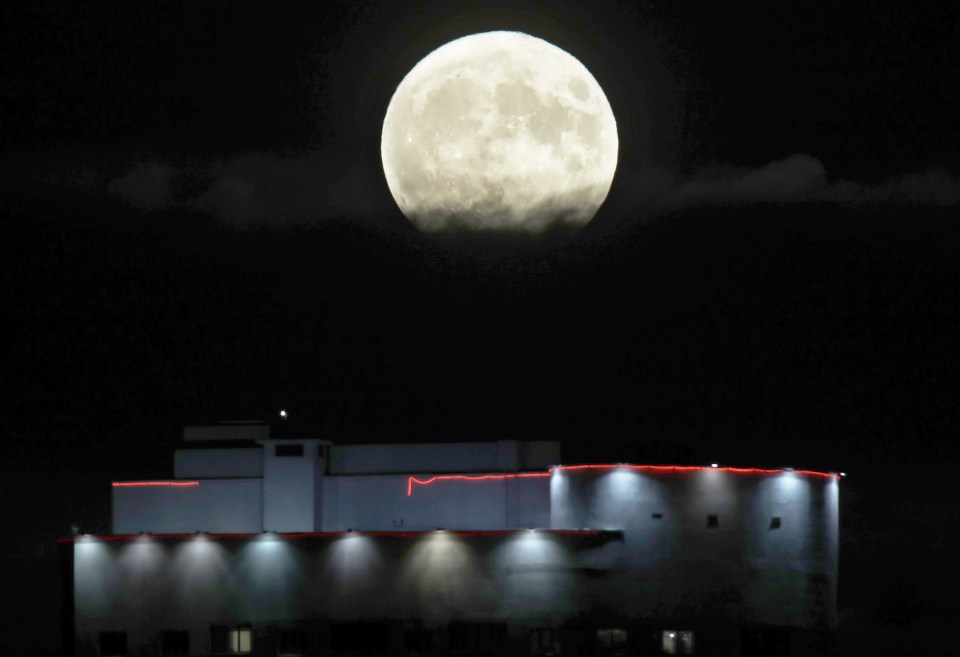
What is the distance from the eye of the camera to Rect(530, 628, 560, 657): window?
64.8 metres

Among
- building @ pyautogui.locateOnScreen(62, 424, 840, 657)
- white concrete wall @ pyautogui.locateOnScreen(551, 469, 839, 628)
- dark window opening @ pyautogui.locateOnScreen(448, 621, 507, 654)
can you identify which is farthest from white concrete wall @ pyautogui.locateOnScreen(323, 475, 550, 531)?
dark window opening @ pyautogui.locateOnScreen(448, 621, 507, 654)

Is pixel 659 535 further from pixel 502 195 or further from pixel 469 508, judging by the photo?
pixel 502 195

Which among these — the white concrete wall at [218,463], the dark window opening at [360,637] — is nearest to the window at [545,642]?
the dark window opening at [360,637]

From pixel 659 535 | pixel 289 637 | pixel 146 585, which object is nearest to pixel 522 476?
pixel 659 535

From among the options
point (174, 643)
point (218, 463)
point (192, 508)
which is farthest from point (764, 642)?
point (192, 508)

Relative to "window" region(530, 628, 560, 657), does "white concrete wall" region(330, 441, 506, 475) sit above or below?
above

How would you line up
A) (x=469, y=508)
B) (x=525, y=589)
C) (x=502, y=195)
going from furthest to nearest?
1. (x=502, y=195)
2. (x=469, y=508)
3. (x=525, y=589)

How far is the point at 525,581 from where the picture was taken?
6519 cm

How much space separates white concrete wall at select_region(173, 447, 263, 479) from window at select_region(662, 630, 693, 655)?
19906 mm

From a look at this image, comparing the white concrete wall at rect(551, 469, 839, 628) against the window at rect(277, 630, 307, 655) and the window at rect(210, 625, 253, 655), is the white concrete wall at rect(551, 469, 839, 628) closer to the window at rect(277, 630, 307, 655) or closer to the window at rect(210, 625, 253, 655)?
the window at rect(277, 630, 307, 655)

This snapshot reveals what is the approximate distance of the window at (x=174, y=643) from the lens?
66000 millimetres

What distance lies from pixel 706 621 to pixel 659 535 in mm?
4107

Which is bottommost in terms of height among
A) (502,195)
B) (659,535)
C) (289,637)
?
(289,637)

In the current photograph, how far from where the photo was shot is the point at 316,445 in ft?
231
